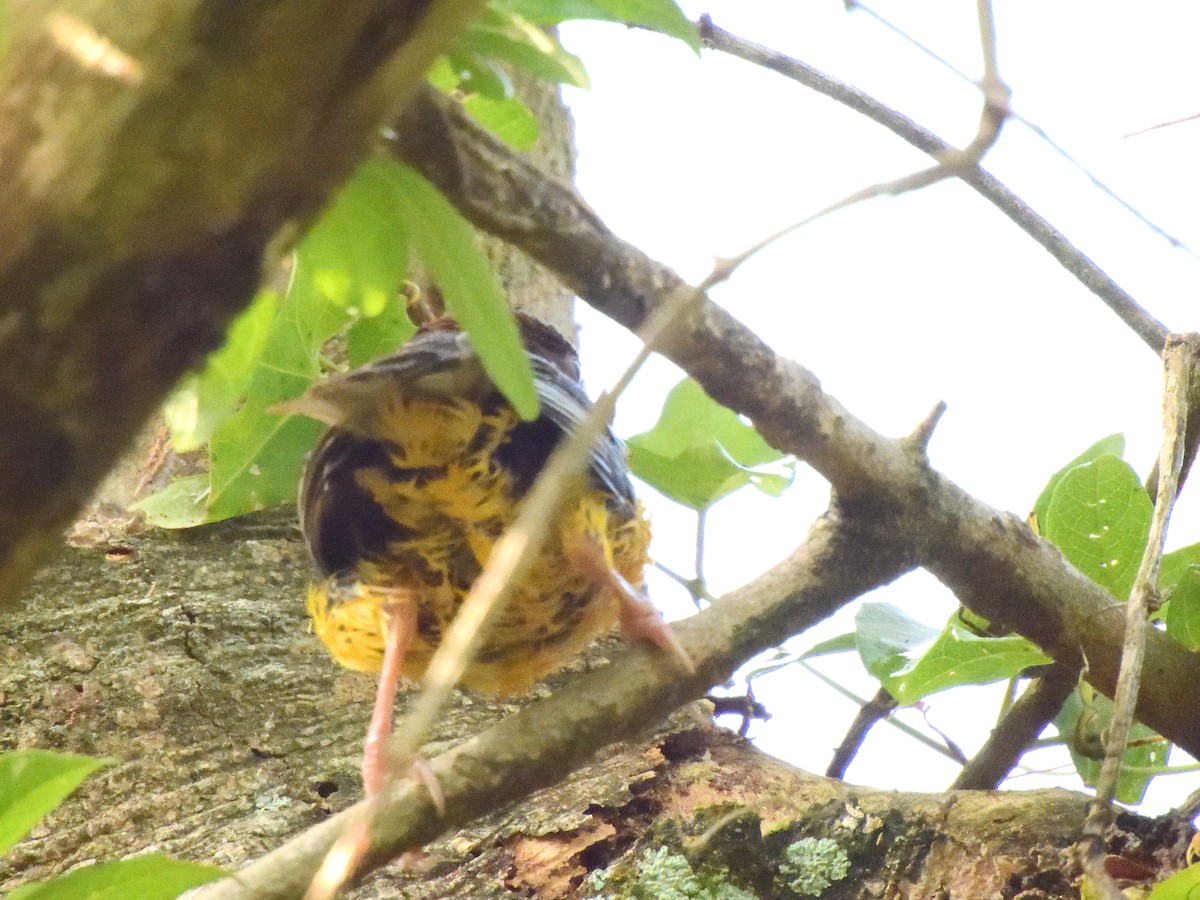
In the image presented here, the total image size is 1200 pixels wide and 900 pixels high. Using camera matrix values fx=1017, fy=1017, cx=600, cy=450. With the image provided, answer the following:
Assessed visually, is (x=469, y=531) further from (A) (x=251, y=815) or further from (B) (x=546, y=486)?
(B) (x=546, y=486)

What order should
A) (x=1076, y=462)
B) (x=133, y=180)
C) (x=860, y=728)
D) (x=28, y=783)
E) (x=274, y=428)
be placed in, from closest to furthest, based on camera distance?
(x=133, y=180)
(x=28, y=783)
(x=274, y=428)
(x=1076, y=462)
(x=860, y=728)

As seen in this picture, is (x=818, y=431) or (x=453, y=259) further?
(x=818, y=431)

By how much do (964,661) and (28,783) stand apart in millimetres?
1278

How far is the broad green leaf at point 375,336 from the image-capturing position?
1641 millimetres

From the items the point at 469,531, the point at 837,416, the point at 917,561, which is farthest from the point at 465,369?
the point at 917,561

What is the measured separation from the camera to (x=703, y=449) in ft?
6.53

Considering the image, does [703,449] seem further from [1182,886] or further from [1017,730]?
[1182,886]

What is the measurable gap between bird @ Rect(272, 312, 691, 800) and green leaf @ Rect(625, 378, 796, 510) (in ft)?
0.94

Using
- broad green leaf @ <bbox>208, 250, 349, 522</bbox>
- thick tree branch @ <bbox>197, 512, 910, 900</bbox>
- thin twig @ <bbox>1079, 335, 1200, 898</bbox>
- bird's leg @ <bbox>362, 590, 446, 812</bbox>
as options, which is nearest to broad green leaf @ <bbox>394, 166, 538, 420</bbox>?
thick tree branch @ <bbox>197, 512, 910, 900</bbox>

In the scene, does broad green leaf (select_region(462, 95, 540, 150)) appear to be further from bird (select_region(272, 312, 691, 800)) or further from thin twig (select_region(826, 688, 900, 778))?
thin twig (select_region(826, 688, 900, 778))

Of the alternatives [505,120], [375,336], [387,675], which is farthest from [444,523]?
[505,120]

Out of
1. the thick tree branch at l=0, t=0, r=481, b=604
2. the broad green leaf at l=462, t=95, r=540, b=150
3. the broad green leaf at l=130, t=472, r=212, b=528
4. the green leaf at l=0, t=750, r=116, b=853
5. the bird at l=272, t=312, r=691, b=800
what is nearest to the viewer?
the thick tree branch at l=0, t=0, r=481, b=604

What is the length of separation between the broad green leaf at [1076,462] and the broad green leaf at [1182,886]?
0.67 m

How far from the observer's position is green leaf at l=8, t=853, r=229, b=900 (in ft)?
2.68
